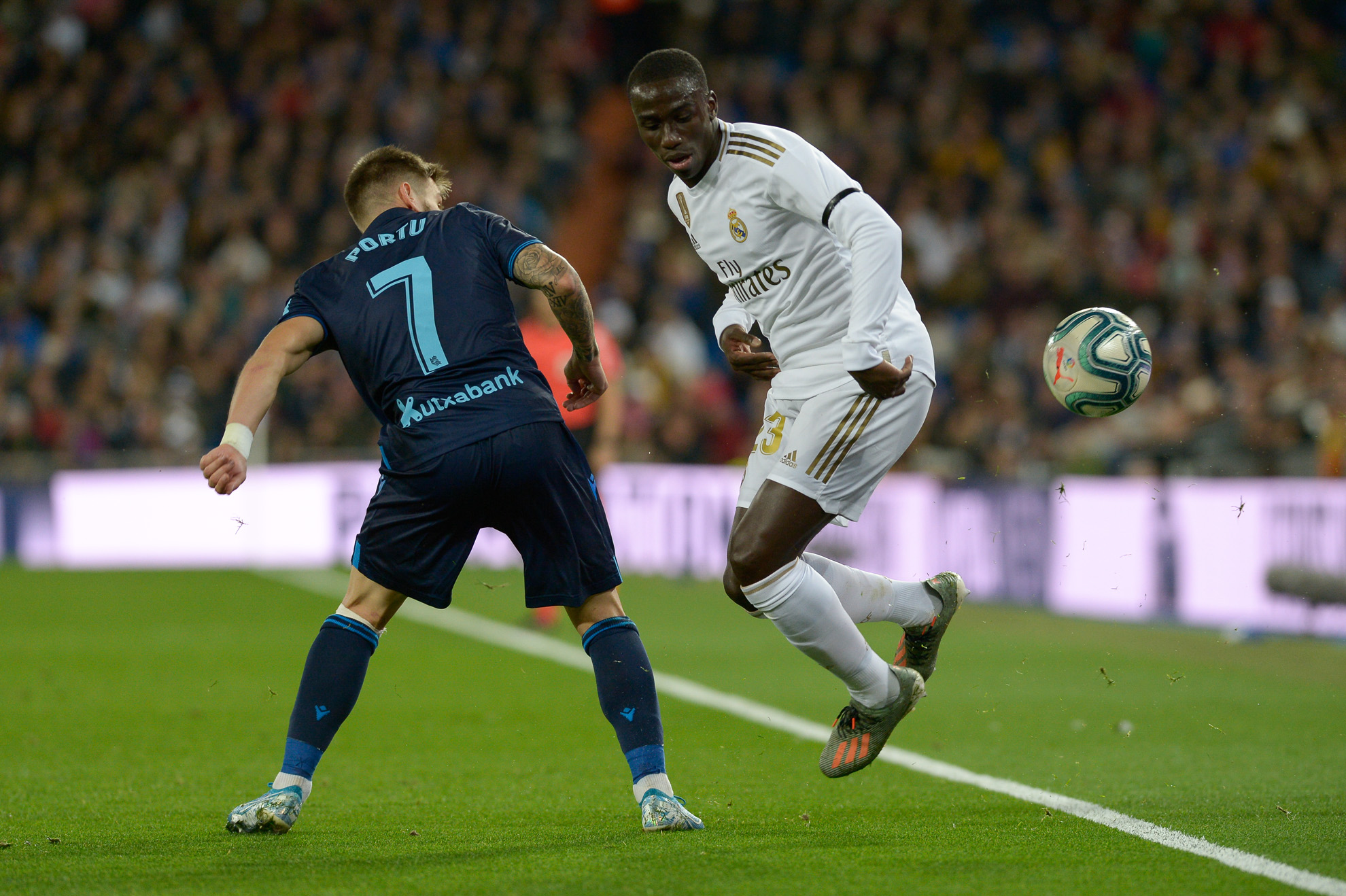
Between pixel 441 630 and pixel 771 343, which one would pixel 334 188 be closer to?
pixel 441 630

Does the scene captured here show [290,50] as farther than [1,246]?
Yes

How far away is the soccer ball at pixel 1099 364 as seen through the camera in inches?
190

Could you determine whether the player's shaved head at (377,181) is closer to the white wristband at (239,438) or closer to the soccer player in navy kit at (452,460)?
the soccer player in navy kit at (452,460)

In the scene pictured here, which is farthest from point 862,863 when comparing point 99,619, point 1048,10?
point 1048,10

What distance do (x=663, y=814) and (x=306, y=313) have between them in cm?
165

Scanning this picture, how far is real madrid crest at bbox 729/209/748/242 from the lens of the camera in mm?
4520

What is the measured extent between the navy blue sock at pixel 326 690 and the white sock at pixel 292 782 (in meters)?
0.01

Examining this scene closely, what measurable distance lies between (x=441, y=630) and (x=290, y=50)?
10.8 meters

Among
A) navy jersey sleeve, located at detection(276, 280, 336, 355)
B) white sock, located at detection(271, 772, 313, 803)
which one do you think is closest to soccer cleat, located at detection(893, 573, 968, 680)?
white sock, located at detection(271, 772, 313, 803)

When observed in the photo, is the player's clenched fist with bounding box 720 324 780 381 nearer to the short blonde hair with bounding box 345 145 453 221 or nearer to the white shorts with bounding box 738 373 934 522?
the white shorts with bounding box 738 373 934 522

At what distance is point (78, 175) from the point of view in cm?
1745

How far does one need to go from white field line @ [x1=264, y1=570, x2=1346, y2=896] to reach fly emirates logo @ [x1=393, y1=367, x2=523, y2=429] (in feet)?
6.42

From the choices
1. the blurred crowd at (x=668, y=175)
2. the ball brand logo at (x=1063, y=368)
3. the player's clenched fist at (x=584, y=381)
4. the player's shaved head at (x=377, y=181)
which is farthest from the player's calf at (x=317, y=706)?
the blurred crowd at (x=668, y=175)

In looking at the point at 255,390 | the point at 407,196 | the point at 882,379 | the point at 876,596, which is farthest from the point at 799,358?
the point at 255,390
